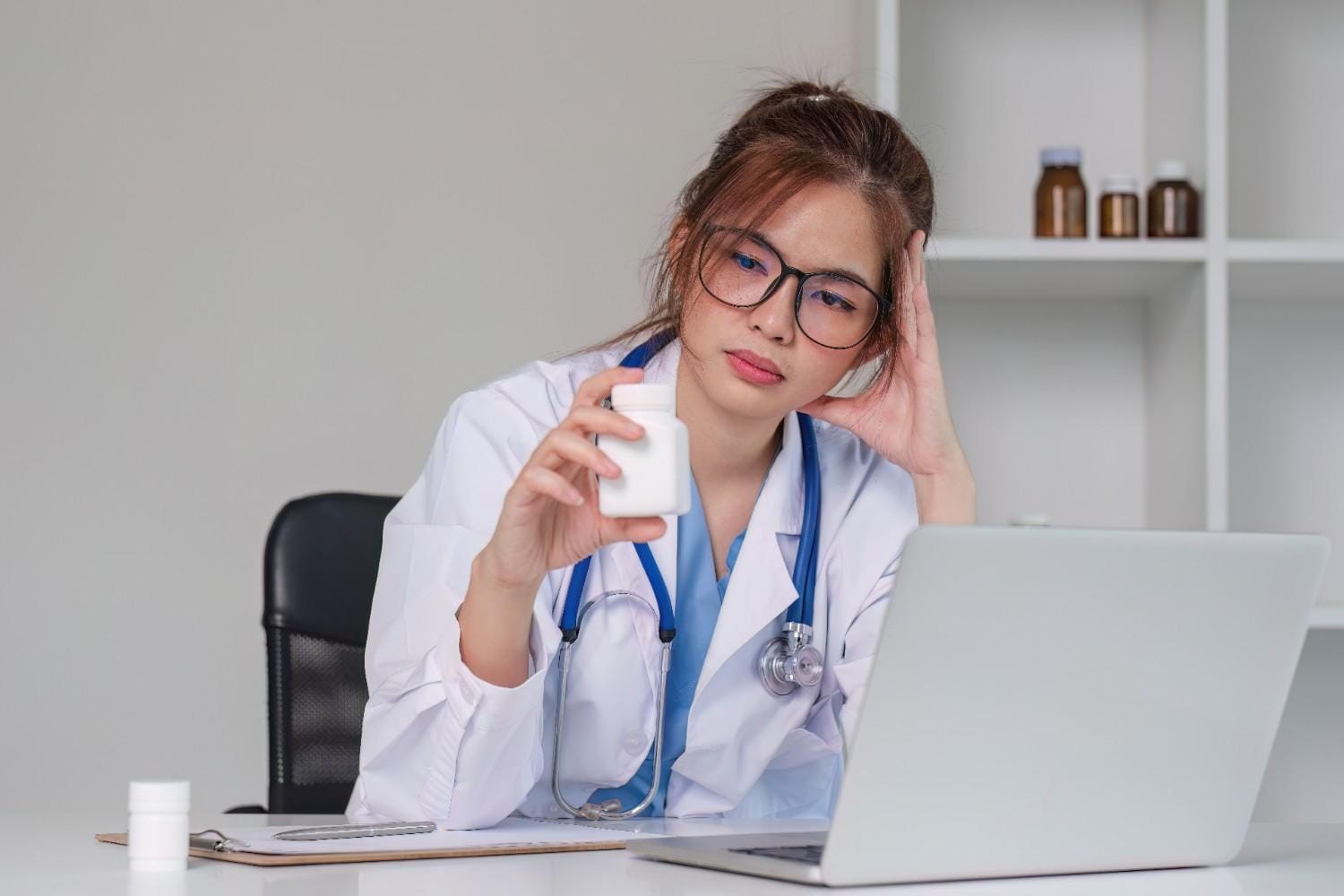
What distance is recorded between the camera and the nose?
4.84ft

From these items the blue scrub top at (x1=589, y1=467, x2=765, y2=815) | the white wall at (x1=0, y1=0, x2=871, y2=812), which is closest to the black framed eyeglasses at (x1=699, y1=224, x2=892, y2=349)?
the blue scrub top at (x1=589, y1=467, x2=765, y2=815)

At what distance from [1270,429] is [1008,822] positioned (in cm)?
189

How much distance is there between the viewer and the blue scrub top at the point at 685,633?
60.4 inches

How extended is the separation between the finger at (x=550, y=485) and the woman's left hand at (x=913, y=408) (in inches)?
24.4

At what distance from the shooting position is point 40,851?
1.06 m

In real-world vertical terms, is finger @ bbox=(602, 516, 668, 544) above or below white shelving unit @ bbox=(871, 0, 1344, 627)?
below

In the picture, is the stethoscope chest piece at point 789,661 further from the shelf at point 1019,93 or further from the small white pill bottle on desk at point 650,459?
the shelf at point 1019,93

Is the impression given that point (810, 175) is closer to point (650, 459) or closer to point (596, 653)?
point (596, 653)

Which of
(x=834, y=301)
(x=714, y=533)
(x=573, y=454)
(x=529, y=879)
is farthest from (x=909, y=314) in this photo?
(x=529, y=879)

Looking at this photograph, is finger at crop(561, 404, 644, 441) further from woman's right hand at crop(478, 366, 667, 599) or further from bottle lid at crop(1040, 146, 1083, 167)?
bottle lid at crop(1040, 146, 1083, 167)

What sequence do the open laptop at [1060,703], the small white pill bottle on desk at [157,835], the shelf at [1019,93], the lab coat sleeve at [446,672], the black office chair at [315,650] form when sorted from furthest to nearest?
1. the shelf at [1019,93]
2. the black office chair at [315,650]
3. the lab coat sleeve at [446,672]
4. the small white pill bottle on desk at [157,835]
5. the open laptop at [1060,703]

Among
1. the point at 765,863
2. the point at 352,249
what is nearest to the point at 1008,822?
the point at 765,863

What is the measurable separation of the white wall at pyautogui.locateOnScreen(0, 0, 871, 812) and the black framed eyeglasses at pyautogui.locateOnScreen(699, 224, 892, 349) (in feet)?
3.76

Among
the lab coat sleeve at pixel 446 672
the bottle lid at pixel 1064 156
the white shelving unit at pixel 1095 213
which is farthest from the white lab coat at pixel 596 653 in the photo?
the white shelving unit at pixel 1095 213
